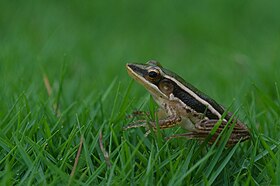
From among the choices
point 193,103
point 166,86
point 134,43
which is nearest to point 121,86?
point 166,86

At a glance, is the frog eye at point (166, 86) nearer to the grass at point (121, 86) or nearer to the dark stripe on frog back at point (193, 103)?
the dark stripe on frog back at point (193, 103)

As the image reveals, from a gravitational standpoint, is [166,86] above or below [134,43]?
above

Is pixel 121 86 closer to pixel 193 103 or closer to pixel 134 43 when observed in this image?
pixel 193 103

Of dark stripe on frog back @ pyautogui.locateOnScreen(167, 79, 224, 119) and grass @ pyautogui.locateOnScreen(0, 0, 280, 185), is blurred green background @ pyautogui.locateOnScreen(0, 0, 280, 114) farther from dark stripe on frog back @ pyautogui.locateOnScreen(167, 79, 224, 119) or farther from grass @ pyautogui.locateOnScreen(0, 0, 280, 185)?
dark stripe on frog back @ pyautogui.locateOnScreen(167, 79, 224, 119)

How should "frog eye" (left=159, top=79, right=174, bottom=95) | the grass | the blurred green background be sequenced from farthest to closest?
the blurred green background < "frog eye" (left=159, top=79, right=174, bottom=95) < the grass

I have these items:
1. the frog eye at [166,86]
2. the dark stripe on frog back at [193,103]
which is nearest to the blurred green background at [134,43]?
the dark stripe on frog back at [193,103]

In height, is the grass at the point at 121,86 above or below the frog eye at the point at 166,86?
below

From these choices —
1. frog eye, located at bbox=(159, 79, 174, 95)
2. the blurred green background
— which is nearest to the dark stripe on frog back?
frog eye, located at bbox=(159, 79, 174, 95)
